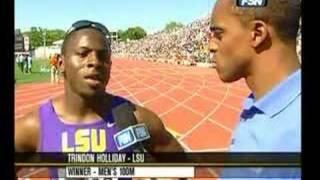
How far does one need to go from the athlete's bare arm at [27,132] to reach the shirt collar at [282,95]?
1034mm

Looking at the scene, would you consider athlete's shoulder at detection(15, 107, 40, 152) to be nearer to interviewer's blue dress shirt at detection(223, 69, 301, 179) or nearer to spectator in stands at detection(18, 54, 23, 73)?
spectator in stands at detection(18, 54, 23, 73)

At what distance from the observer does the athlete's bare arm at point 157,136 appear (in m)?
3.21

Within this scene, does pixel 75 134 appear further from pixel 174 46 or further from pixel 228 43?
pixel 228 43

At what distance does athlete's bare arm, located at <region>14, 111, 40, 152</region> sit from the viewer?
3.23 meters

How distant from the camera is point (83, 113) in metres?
3.26

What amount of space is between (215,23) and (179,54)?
24 centimetres

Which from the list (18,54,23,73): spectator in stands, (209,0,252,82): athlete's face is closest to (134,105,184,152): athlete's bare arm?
(209,0,252,82): athlete's face

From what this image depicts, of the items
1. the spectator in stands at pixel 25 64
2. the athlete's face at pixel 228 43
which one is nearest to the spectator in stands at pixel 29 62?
the spectator in stands at pixel 25 64

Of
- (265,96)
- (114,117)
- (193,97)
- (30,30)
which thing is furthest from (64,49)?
(265,96)

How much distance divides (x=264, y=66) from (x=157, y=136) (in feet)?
1.90

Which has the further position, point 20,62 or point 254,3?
point 20,62

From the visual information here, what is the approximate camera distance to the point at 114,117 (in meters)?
3.24

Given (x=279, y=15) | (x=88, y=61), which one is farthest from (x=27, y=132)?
(x=279, y=15)
